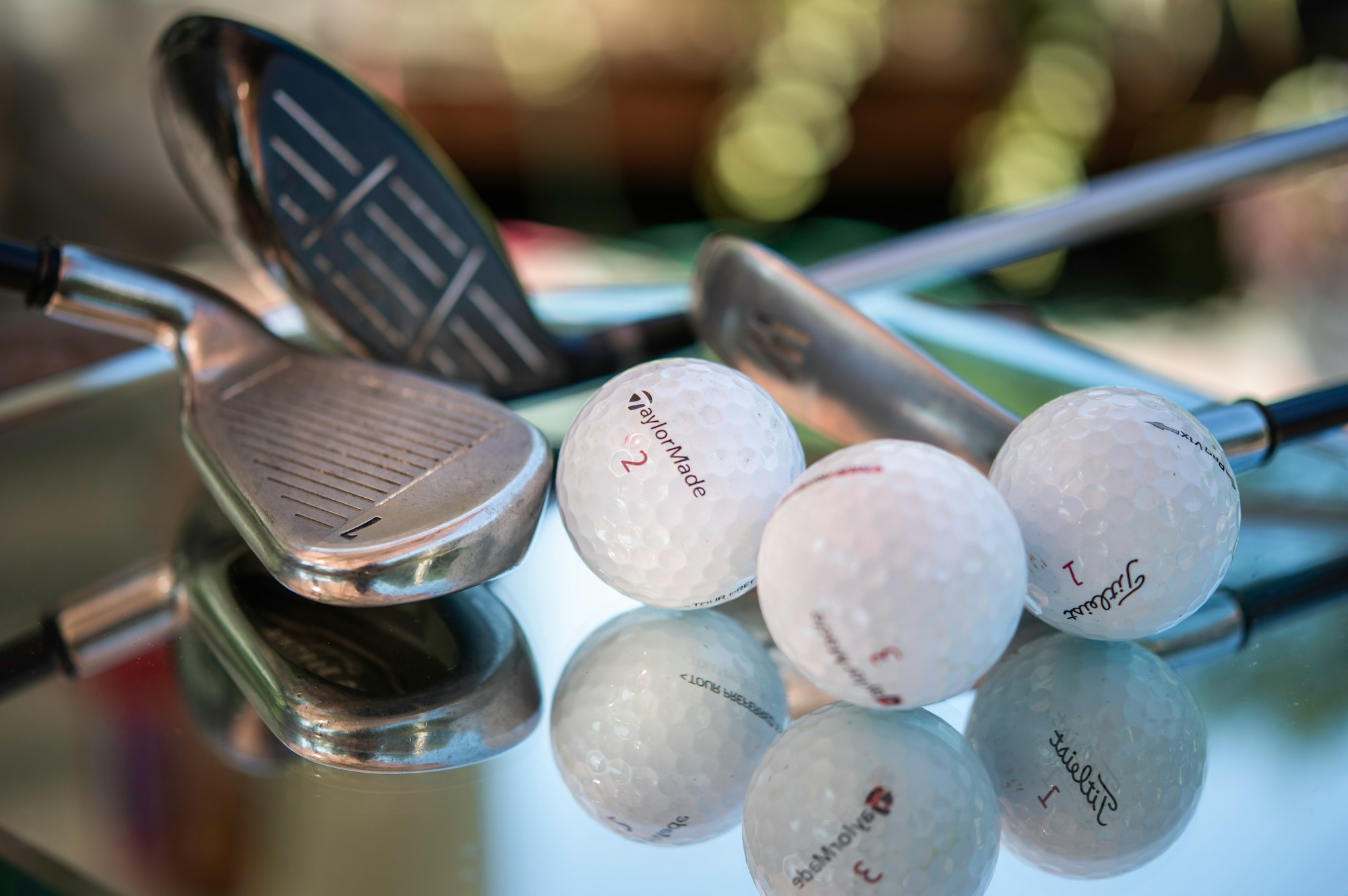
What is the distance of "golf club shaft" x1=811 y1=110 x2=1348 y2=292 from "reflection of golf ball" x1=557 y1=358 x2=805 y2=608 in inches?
25.3

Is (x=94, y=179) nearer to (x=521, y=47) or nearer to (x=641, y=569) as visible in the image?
(x=521, y=47)

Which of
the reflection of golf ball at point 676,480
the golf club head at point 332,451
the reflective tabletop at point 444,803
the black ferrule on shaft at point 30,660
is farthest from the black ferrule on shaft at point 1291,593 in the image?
the black ferrule on shaft at point 30,660

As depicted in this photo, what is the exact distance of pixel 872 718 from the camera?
1.98 feet

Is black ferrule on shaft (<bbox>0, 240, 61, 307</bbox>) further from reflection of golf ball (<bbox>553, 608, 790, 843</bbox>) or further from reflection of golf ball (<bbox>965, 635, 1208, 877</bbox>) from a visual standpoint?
reflection of golf ball (<bbox>965, 635, 1208, 877</bbox>)

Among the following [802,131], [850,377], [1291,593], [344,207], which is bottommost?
[802,131]

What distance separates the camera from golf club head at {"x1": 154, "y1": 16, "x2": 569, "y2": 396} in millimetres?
978

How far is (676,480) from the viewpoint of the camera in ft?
2.14

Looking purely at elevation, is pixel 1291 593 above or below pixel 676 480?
below

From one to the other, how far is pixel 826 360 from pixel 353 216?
1.48 ft

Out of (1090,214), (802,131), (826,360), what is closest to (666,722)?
(826,360)

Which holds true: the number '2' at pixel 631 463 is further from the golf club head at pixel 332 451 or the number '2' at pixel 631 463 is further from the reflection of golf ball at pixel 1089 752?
the reflection of golf ball at pixel 1089 752

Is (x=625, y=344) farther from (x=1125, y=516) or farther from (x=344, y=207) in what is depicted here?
(x=1125, y=516)

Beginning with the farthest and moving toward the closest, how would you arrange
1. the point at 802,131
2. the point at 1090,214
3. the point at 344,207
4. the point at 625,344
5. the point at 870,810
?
1. the point at 802,131
2. the point at 1090,214
3. the point at 625,344
4. the point at 344,207
5. the point at 870,810

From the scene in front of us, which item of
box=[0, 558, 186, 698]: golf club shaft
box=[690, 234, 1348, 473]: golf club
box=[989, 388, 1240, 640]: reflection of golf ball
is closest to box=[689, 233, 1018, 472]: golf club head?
box=[690, 234, 1348, 473]: golf club
